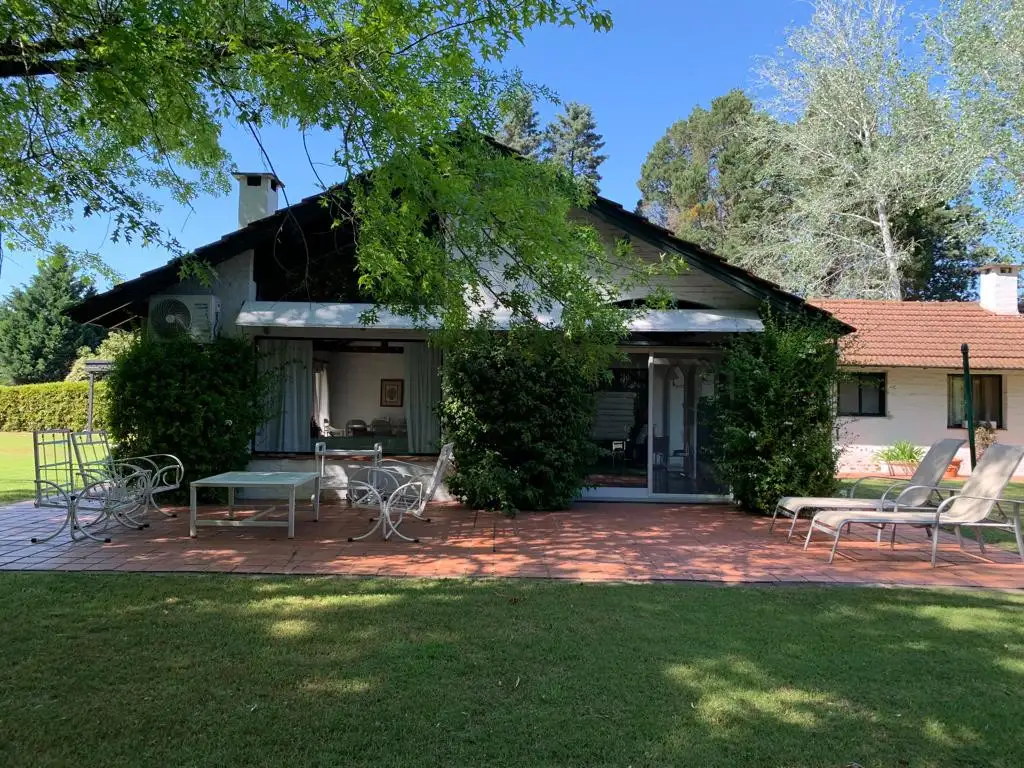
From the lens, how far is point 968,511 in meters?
7.22

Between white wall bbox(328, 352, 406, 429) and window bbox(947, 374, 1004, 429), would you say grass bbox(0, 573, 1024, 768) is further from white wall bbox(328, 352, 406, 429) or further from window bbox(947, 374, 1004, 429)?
window bbox(947, 374, 1004, 429)

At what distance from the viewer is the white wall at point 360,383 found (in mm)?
11328

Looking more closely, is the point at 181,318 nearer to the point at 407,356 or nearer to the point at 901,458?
the point at 407,356

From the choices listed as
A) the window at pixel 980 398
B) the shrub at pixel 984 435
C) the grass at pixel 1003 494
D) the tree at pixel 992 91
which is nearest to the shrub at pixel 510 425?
the grass at pixel 1003 494

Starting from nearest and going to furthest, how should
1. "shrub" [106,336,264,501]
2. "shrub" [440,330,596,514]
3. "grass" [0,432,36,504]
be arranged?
"shrub" [106,336,264,501] < "shrub" [440,330,596,514] < "grass" [0,432,36,504]

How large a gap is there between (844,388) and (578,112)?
127 feet

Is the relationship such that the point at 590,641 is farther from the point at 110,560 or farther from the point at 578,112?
the point at 578,112

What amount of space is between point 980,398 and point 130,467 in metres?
19.9

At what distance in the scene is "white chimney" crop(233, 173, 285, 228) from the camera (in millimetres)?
11484

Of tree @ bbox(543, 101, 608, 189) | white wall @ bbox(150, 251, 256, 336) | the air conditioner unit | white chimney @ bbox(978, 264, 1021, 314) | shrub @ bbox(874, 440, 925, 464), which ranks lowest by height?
shrub @ bbox(874, 440, 925, 464)

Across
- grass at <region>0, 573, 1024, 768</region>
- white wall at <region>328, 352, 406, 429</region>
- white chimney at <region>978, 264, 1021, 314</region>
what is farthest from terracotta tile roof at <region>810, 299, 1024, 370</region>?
grass at <region>0, 573, 1024, 768</region>

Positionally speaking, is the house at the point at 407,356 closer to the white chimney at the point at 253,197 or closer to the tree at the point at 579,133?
the white chimney at the point at 253,197

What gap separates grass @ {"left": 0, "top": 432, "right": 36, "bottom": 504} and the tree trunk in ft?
86.7

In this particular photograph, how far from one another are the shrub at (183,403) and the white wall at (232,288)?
0.49 m
